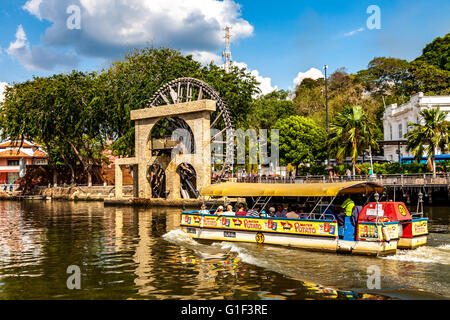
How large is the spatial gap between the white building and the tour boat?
35.0 m

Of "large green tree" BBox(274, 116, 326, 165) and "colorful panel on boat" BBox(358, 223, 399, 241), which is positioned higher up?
"large green tree" BBox(274, 116, 326, 165)

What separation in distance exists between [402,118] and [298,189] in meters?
48.5

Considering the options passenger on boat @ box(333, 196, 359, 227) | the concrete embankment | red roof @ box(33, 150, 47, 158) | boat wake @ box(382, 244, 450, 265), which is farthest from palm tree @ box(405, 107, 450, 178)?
red roof @ box(33, 150, 47, 158)

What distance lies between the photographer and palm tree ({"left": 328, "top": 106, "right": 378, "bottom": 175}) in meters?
44.1

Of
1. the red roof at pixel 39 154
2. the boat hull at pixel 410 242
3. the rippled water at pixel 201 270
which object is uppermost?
the red roof at pixel 39 154

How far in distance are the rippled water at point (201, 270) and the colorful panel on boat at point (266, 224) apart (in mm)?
832

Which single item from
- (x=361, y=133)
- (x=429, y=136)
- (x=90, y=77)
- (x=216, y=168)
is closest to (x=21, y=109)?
(x=90, y=77)

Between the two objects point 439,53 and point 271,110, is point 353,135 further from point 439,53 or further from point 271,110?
point 439,53

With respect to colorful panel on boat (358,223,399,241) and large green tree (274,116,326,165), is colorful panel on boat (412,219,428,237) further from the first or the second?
large green tree (274,116,326,165)

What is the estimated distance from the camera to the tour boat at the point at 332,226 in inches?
668

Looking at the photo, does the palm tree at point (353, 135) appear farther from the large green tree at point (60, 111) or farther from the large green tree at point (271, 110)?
the large green tree at point (271, 110)

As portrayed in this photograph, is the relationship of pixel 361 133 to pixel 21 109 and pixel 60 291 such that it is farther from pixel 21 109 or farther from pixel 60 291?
pixel 21 109

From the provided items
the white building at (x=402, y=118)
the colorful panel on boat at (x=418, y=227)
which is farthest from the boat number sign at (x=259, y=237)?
the white building at (x=402, y=118)

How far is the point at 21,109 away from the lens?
62.4 metres
